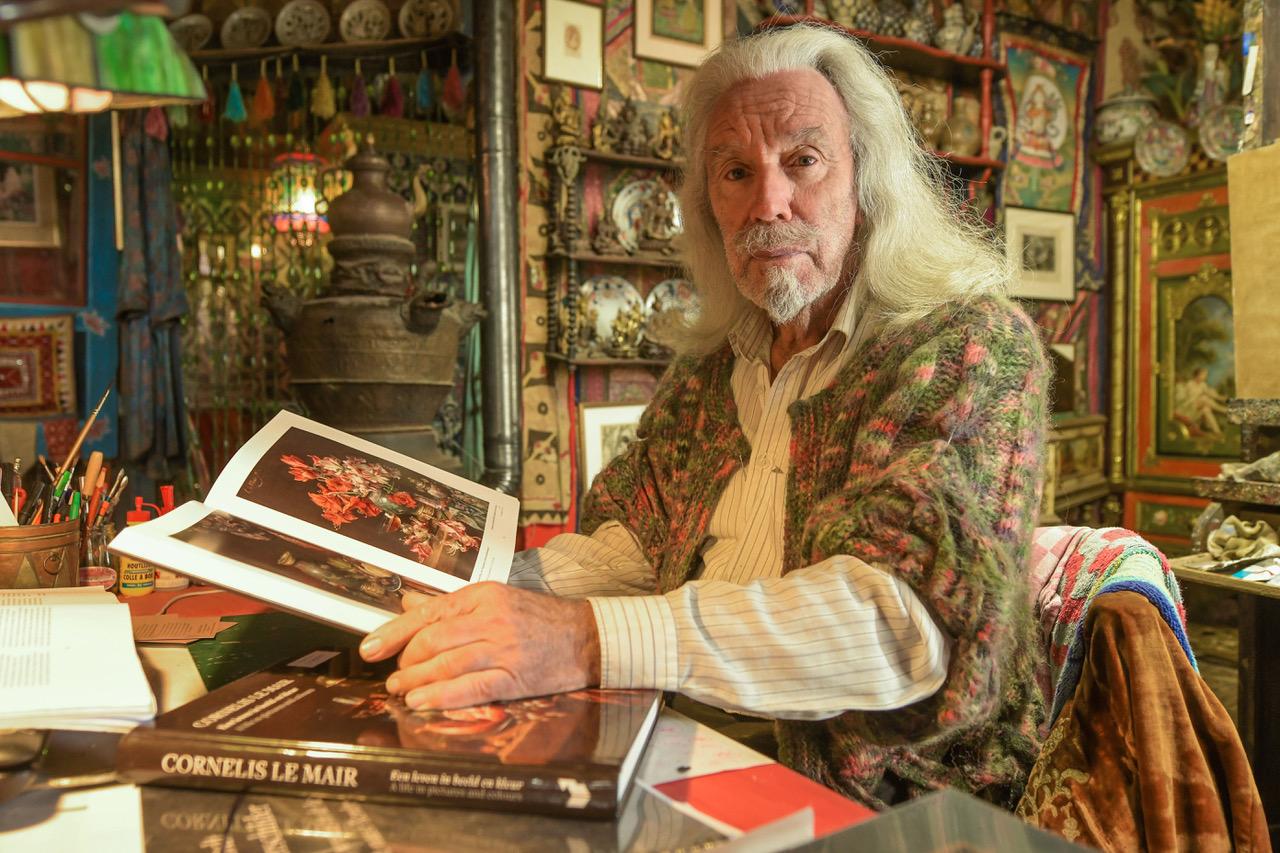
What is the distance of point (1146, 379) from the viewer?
5.59 metres

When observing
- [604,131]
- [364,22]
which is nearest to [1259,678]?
[604,131]

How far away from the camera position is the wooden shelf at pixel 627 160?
416 centimetres

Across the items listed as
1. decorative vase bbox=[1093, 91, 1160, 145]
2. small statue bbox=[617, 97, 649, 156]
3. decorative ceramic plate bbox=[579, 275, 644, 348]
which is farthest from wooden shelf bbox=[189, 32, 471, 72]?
decorative vase bbox=[1093, 91, 1160, 145]

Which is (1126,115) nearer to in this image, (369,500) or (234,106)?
(234,106)

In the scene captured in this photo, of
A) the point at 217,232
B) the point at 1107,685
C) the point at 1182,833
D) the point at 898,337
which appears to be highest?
the point at 217,232

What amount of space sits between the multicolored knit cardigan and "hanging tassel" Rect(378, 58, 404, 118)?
325cm

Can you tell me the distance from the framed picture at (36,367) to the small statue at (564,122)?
211 cm

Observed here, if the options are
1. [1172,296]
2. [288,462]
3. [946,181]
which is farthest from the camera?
→ [1172,296]

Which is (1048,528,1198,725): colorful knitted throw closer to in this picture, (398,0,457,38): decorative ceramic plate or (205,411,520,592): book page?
(205,411,520,592): book page

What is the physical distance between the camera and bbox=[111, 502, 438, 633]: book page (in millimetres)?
785

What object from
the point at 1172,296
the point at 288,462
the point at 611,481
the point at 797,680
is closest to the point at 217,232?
the point at 611,481

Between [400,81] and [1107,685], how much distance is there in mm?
4117

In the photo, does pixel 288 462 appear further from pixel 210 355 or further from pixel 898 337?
pixel 210 355

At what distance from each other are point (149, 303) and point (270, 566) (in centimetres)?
337
